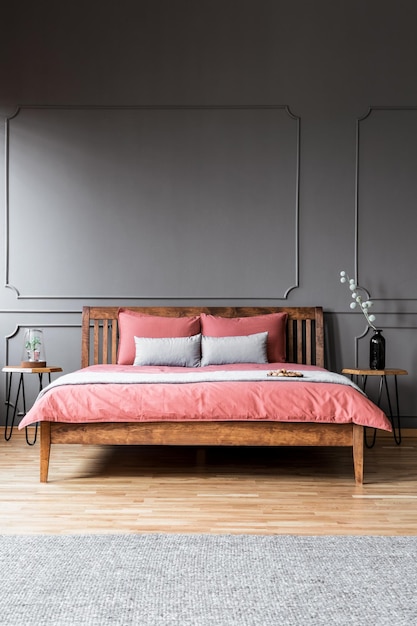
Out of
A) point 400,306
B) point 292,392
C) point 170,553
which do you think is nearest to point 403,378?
point 400,306

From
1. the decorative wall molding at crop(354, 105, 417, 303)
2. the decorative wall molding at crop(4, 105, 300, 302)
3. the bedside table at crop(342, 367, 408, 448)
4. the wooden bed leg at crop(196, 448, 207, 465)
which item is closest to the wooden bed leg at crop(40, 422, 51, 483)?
the wooden bed leg at crop(196, 448, 207, 465)

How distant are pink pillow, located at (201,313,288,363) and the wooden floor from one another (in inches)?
27.6

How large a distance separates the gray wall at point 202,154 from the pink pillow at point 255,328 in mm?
247

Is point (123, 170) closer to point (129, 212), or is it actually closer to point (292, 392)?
point (129, 212)

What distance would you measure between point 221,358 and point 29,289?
158cm

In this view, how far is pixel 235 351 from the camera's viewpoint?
4.26 m

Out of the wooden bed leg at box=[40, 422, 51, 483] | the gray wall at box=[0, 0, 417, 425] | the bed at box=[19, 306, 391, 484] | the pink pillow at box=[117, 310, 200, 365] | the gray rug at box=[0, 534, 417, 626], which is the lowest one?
the gray rug at box=[0, 534, 417, 626]

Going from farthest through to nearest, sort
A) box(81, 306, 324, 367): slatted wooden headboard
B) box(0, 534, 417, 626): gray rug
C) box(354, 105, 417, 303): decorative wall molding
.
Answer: box(354, 105, 417, 303): decorative wall molding → box(81, 306, 324, 367): slatted wooden headboard → box(0, 534, 417, 626): gray rug

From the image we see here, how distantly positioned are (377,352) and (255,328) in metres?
0.86

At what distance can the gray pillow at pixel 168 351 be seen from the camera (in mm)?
4254

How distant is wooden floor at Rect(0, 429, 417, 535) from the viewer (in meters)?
2.55

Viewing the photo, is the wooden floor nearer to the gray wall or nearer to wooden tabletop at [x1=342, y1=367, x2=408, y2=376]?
wooden tabletop at [x1=342, y1=367, x2=408, y2=376]

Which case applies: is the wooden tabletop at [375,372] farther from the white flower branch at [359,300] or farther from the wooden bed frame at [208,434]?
the wooden bed frame at [208,434]

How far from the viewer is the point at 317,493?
3.06 meters
